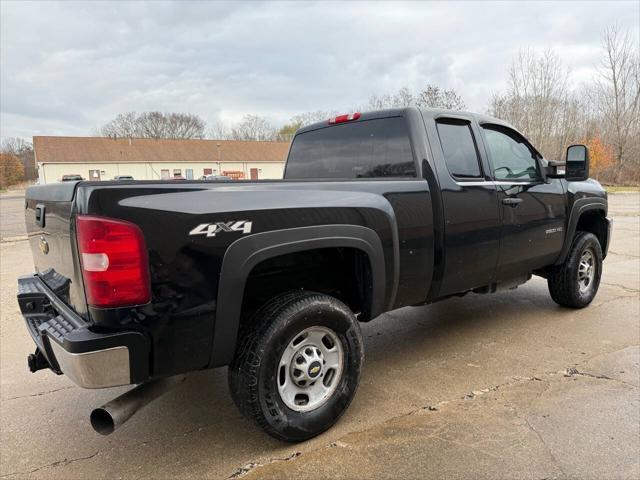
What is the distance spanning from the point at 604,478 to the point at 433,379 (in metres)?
1.34

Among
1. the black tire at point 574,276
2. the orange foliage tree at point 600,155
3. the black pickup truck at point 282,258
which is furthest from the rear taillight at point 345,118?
the orange foliage tree at point 600,155

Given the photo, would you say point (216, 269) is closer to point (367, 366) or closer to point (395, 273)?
point (395, 273)

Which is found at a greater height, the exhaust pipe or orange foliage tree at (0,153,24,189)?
orange foliage tree at (0,153,24,189)

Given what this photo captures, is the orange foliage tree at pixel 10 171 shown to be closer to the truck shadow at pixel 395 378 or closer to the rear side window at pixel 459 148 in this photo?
the truck shadow at pixel 395 378

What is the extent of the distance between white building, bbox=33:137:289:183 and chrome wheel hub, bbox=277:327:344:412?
39.6 metres

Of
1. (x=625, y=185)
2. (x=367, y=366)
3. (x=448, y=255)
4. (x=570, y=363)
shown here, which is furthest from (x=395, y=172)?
(x=625, y=185)

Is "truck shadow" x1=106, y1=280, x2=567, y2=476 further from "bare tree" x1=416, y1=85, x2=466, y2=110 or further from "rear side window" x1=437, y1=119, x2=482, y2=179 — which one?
"bare tree" x1=416, y1=85, x2=466, y2=110

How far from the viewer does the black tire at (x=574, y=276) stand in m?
4.97

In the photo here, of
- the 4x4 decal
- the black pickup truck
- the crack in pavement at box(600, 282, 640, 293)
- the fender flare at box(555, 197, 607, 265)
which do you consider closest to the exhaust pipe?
the black pickup truck

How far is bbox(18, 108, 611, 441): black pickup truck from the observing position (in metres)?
2.11

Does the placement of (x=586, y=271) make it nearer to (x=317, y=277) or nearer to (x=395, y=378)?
(x=395, y=378)

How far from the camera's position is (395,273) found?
3139 mm

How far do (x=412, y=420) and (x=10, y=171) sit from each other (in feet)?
259

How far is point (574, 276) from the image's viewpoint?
5.00 meters
